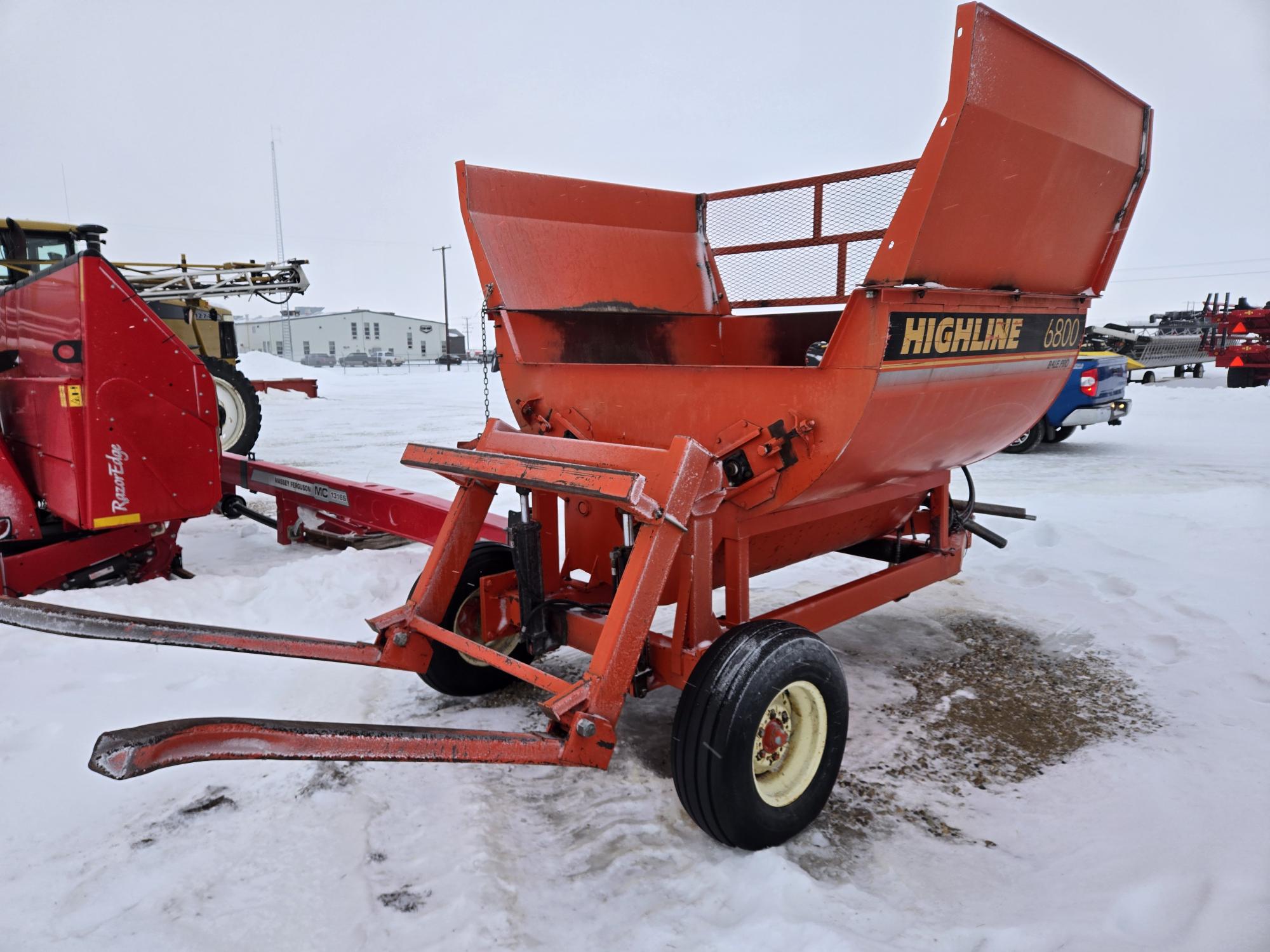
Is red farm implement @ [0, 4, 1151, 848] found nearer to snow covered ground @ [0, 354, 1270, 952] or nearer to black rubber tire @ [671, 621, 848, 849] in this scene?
black rubber tire @ [671, 621, 848, 849]

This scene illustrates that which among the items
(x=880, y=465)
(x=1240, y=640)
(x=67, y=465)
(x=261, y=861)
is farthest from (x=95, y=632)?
(x=1240, y=640)

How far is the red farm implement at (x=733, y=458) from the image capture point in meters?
2.24

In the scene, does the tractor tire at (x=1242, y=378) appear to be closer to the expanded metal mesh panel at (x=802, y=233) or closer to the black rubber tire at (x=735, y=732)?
the expanded metal mesh panel at (x=802, y=233)

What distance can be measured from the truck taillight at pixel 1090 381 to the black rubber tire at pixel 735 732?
9.03 metres

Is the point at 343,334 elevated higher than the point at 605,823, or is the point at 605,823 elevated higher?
the point at 343,334

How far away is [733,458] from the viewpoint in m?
2.70

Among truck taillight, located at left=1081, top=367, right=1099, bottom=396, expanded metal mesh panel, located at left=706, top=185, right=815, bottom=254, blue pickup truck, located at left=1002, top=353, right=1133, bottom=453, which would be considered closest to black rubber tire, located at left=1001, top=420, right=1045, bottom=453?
blue pickup truck, located at left=1002, top=353, right=1133, bottom=453

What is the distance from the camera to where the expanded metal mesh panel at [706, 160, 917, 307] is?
401 cm

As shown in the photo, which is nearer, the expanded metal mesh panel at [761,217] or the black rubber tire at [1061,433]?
the expanded metal mesh panel at [761,217]

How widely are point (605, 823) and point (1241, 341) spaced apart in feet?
91.0

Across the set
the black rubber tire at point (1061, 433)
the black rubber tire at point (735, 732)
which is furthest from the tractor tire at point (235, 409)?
the black rubber tire at point (1061, 433)

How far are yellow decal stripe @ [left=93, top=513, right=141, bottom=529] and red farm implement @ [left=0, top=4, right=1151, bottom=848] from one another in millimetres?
1642

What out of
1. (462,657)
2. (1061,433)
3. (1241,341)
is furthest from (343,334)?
(462,657)

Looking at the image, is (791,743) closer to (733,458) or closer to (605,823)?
(605,823)
